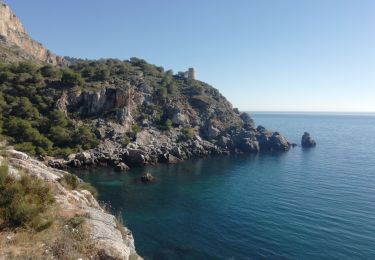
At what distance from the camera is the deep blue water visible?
98.1 ft

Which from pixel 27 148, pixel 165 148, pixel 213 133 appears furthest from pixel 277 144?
pixel 27 148

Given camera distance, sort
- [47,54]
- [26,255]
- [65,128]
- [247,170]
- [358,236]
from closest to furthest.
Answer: [26,255] < [358,236] < [247,170] < [65,128] < [47,54]

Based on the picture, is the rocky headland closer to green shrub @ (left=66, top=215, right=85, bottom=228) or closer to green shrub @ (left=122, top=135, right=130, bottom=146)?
green shrub @ (left=122, top=135, right=130, bottom=146)

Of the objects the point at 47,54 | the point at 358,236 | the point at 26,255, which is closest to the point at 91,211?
the point at 26,255

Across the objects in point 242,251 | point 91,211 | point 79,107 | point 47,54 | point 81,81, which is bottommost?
point 242,251

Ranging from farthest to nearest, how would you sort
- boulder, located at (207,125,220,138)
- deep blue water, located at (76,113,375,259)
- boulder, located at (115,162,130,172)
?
boulder, located at (207,125,220,138)
boulder, located at (115,162,130,172)
deep blue water, located at (76,113,375,259)

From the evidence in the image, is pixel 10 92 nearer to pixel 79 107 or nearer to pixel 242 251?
pixel 79 107

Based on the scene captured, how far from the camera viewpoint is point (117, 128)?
3167 inches

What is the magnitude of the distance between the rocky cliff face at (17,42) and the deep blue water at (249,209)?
79.3 meters

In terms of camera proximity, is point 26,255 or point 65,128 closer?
point 26,255

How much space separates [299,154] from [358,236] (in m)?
57.6

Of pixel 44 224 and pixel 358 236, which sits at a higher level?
pixel 44 224

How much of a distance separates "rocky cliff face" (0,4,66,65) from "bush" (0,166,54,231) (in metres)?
106

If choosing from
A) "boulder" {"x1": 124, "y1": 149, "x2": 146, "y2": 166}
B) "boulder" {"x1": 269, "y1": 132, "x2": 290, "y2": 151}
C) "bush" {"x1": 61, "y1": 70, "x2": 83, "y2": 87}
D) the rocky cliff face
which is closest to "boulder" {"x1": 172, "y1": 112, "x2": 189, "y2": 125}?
"boulder" {"x1": 124, "y1": 149, "x2": 146, "y2": 166}
